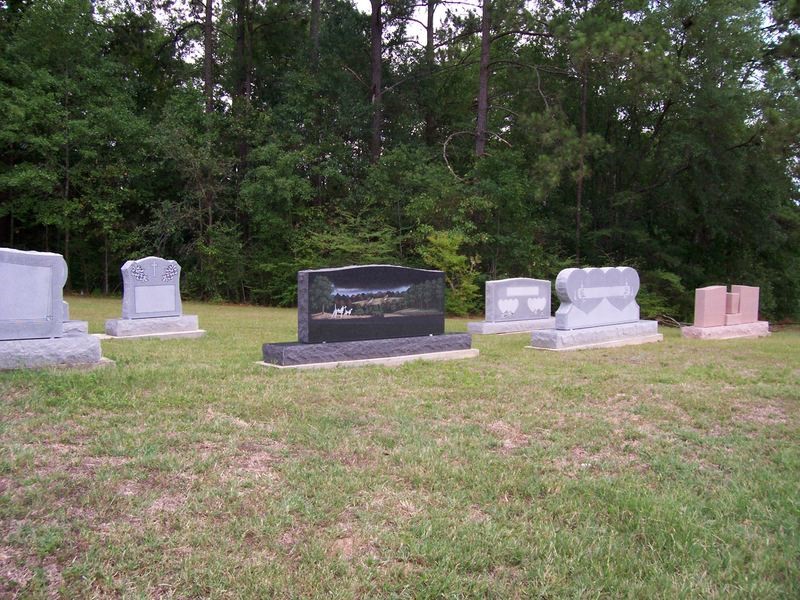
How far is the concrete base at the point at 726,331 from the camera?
12.1m

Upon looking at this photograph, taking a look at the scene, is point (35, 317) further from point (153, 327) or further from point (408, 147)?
point (408, 147)

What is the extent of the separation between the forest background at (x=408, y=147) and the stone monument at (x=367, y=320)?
31.5ft

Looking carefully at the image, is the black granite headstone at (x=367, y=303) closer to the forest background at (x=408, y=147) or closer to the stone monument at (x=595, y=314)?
the stone monument at (x=595, y=314)

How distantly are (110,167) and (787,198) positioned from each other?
24071 millimetres

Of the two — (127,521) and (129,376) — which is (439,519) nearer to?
(127,521)

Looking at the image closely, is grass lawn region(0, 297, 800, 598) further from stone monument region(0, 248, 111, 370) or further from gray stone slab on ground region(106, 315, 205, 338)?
gray stone slab on ground region(106, 315, 205, 338)

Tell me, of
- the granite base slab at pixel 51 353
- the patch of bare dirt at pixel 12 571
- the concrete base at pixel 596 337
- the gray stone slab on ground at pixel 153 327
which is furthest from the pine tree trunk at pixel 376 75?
the patch of bare dirt at pixel 12 571

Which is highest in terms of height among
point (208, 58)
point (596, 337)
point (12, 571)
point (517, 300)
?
point (208, 58)

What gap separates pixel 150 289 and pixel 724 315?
1134 centimetres

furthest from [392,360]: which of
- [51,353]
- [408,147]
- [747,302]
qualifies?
[408,147]

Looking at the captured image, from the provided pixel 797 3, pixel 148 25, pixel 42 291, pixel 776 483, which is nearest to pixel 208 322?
pixel 42 291

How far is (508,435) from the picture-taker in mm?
4848

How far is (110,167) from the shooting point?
22.0 metres

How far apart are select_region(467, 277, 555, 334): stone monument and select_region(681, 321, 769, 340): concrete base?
2681mm
